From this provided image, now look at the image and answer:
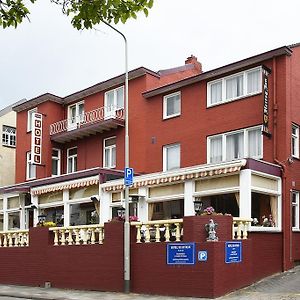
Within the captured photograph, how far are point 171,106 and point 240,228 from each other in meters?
10.7

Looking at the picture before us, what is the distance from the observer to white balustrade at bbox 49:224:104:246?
2043 centimetres

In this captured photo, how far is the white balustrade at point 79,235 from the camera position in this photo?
20.4 meters

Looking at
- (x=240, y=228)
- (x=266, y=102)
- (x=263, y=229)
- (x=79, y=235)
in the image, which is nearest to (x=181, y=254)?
(x=240, y=228)

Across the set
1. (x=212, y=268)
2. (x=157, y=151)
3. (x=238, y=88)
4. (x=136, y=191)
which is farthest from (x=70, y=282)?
(x=238, y=88)

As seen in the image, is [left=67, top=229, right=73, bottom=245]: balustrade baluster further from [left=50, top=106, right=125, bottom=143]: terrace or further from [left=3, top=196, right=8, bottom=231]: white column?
[left=3, top=196, right=8, bottom=231]: white column

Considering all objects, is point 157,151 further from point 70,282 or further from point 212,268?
point 212,268

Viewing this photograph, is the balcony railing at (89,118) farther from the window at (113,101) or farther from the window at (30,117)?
the window at (30,117)

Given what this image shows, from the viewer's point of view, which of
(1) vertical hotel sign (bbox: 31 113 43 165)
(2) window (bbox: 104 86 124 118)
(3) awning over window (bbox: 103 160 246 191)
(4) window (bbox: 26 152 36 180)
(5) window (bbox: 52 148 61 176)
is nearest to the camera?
(3) awning over window (bbox: 103 160 246 191)

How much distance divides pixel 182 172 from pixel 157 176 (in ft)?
4.98

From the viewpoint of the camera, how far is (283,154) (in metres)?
22.0

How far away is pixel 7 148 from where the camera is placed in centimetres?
4247

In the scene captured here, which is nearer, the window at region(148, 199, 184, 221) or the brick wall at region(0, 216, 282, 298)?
the brick wall at region(0, 216, 282, 298)

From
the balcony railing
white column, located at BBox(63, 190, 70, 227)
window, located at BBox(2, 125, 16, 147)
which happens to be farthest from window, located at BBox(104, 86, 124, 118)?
window, located at BBox(2, 125, 16, 147)

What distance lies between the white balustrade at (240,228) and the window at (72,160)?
16186mm
